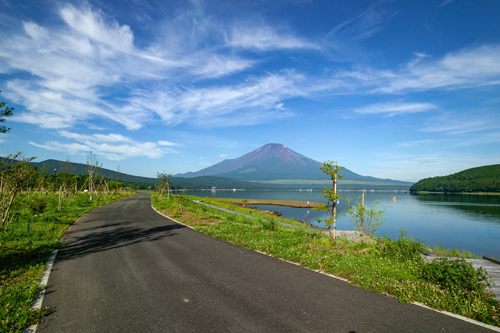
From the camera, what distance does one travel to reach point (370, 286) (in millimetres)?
5699

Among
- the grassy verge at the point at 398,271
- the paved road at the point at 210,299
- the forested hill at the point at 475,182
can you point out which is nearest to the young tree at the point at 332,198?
the grassy verge at the point at 398,271

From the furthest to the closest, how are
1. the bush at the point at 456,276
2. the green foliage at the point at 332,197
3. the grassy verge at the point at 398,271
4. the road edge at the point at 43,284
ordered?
1. the green foliage at the point at 332,197
2. the bush at the point at 456,276
3. the grassy verge at the point at 398,271
4. the road edge at the point at 43,284

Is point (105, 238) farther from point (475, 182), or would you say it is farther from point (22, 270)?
point (475, 182)

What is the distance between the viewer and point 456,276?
213 inches

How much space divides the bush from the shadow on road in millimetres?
10138

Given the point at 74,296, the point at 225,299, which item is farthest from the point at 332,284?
the point at 74,296

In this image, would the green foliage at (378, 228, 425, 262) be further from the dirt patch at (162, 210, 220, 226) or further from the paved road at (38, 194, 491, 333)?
the dirt patch at (162, 210, 220, 226)

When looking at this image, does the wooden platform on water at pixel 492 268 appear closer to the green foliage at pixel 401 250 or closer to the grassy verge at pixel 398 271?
the grassy verge at pixel 398 271

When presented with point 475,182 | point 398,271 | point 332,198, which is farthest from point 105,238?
point 475,182

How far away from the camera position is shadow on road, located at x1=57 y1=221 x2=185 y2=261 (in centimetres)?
885

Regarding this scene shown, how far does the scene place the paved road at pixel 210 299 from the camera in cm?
411

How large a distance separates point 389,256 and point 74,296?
9.08 m

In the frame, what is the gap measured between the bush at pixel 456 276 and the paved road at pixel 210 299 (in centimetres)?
136

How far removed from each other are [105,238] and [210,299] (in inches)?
331
